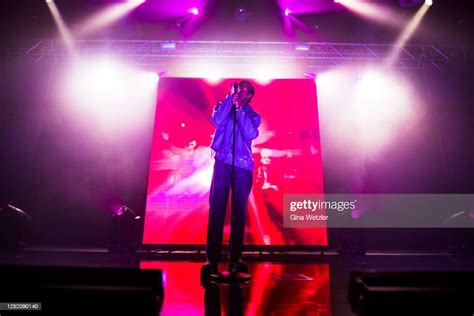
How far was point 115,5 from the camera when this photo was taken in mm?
5887

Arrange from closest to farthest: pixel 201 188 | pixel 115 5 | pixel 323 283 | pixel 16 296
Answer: pixel 16 296, pixel 323 283, pixel 201 188, pixel 115 5

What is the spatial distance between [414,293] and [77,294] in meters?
1.31

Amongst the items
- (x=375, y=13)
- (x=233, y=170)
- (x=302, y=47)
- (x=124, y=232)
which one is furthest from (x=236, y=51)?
(x=233, y=170)

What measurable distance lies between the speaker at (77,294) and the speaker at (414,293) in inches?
33.0

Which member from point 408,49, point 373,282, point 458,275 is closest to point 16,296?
point 373,282

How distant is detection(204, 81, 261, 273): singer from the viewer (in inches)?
103

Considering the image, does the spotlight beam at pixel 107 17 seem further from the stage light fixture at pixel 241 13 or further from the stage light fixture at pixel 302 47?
the stage light fixture at pixel 302 47

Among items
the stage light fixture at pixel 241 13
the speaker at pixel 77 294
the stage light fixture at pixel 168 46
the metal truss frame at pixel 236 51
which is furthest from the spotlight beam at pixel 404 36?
the speaker at pixel 77 294

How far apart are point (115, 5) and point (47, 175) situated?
3458mm

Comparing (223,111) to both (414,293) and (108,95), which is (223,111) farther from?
(108,95)

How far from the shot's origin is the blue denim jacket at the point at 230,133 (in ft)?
8.89

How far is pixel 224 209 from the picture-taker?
2.67 metres

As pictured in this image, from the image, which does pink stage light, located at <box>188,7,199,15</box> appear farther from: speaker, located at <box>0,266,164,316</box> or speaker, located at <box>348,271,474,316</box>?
speaker, located at <box>348,271,474,316</box>

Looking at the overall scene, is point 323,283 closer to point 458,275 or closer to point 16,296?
point 458,275
